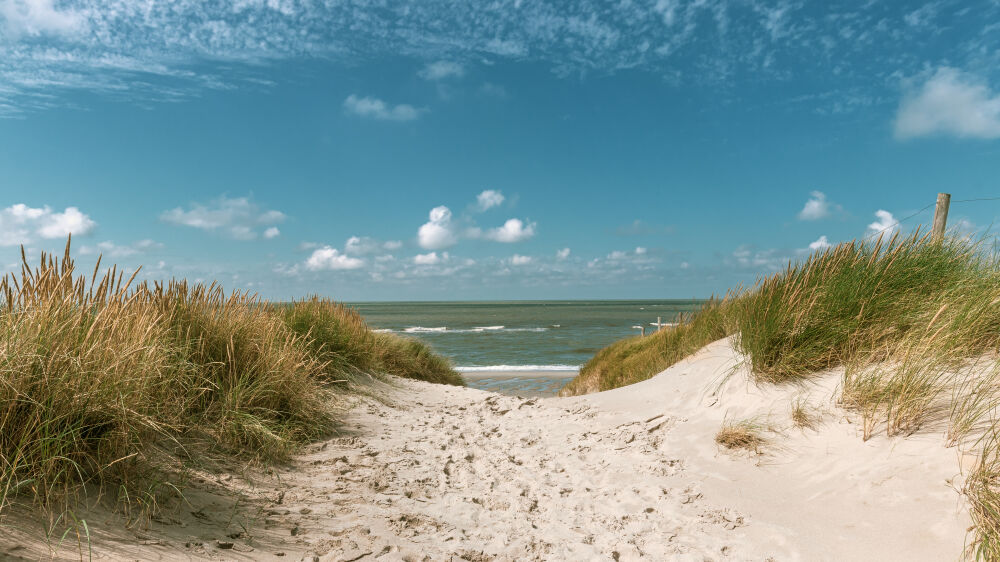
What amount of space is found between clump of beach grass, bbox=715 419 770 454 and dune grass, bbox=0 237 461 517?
4427 millimetres

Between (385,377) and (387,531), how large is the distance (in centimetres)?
638

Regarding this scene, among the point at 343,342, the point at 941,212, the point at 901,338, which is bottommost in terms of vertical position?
the point at 343,342

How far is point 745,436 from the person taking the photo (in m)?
5.25

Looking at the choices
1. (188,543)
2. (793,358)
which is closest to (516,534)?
(188,543)

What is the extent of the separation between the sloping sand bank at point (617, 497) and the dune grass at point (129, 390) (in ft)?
1.33

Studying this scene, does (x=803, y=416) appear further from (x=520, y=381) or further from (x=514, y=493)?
(x=520, y=381)

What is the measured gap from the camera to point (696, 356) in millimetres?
8750

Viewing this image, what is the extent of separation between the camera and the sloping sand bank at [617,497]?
342cm

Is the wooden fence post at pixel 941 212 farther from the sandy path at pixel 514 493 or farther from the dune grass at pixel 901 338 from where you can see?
the sandy path at pixel 514 493

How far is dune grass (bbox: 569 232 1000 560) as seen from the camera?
13.3ft

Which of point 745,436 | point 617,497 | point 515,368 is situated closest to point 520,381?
point 515,368

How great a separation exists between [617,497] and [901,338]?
353 centimetres

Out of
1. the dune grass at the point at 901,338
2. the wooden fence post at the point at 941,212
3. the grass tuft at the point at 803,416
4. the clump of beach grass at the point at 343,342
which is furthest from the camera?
the clump of beach grass at the point at 343,342

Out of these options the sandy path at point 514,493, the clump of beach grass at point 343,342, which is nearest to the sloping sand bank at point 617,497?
the sandy path at point 514,493
